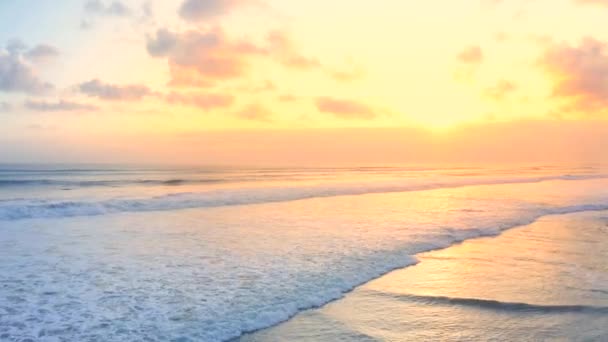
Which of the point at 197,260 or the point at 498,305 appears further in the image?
the point at 197,260

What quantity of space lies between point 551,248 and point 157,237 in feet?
37.3

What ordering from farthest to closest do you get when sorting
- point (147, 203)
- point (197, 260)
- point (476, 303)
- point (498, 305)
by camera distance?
1. point (147, 203)
2. point (197, 260)
3. point (476, 303)
4. point (498, 305)

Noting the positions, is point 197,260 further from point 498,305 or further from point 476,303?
point 498,305

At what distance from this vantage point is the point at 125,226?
16547 mm

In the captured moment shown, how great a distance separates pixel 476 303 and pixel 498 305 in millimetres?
347

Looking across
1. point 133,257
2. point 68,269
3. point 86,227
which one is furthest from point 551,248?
point 86,227

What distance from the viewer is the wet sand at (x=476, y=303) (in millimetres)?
6492

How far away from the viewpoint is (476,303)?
25.8ft

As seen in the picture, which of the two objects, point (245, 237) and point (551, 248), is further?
point (245, 237)

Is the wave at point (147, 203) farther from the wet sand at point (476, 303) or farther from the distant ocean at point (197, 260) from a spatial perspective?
the wet sand at point (476, 303)

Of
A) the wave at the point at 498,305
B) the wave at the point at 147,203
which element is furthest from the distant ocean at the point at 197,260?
the wave at the point at 147,203

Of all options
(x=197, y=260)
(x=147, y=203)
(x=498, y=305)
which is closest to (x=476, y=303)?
(x=498, y=305)

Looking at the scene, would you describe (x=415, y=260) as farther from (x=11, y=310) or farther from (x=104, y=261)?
(x=11, y=310)

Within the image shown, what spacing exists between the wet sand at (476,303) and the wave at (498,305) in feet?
0.05
